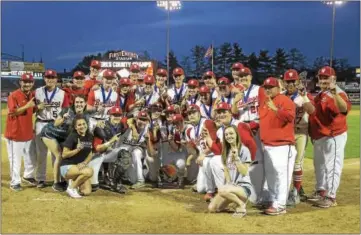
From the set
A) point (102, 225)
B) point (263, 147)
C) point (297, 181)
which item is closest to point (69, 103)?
point (102, 225)

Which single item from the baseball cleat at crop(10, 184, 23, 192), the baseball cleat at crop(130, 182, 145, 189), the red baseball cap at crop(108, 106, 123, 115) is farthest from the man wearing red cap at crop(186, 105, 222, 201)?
the baseball cleat at crop(10, 184, 23, 192)

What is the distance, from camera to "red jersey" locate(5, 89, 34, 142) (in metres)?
7.29

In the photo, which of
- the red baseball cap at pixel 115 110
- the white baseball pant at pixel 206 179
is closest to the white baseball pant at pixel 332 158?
the white baseball pant at pixel 206 179

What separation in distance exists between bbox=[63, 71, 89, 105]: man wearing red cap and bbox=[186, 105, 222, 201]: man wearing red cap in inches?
84.6

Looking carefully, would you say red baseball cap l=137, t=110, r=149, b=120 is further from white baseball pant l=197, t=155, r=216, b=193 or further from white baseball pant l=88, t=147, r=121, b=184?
white baseball pant l=197, t=155, r=216, b=193

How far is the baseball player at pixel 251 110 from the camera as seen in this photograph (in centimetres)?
631

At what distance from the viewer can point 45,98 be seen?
24.5 feet

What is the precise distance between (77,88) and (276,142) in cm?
408

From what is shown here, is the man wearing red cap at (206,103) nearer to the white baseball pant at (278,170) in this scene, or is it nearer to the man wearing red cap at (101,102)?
the man wearing red cap at (101,102)

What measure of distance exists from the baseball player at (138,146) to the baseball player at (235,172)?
2.32 m

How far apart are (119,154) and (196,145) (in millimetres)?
1376

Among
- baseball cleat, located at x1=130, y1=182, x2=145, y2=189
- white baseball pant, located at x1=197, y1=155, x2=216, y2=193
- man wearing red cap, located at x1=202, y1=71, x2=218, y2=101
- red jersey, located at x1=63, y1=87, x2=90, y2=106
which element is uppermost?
man wearing red cap, located at x1=202, y1=71, x2=218, y2=101

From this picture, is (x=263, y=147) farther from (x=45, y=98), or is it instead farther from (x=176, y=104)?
(x=45, y=98)

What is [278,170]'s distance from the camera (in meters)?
5.85
